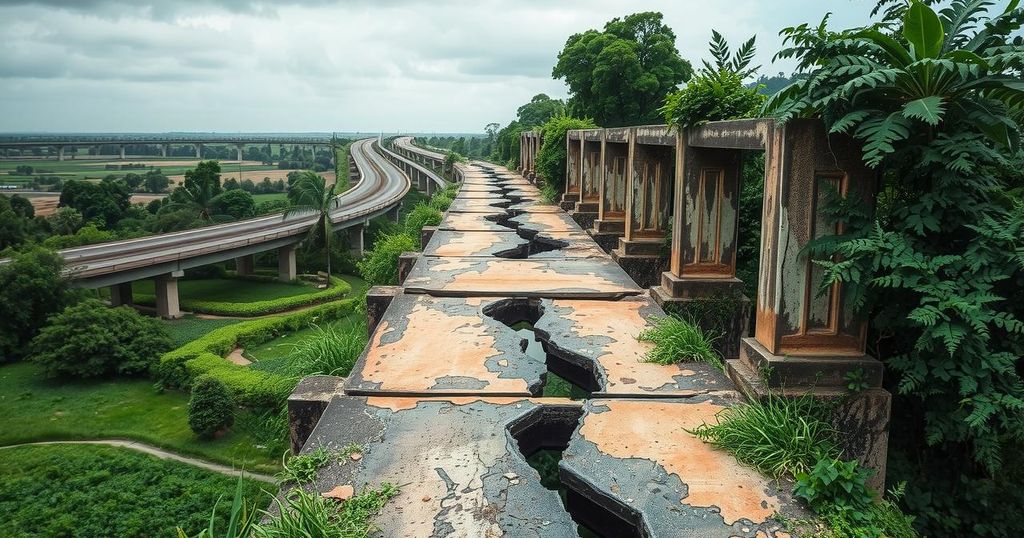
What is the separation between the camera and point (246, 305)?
31.0 m

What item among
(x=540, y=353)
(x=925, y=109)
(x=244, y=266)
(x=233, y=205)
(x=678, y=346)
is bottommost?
(x=244, y=266)

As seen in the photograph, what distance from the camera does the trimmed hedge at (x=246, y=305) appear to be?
99.8 ft

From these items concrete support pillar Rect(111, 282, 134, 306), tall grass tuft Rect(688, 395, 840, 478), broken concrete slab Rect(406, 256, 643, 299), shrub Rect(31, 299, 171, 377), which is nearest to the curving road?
concrete support pillar Rect(111, 282, 134, 306)

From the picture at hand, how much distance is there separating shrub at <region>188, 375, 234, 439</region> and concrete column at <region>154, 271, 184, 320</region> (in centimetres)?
1364

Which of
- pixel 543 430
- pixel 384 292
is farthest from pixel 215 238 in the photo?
pixel 543 430

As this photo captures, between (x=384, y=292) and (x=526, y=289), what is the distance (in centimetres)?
172

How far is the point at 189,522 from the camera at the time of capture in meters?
12.3

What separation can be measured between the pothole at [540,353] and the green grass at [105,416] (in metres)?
6.11

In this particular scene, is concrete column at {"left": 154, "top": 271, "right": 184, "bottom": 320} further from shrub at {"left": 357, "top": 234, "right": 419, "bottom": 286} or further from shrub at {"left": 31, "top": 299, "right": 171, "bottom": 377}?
shrub at {"left": 357, "top": 234, "right": 419, "bottom": 286}

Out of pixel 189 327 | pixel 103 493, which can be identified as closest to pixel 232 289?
pixel 189 327

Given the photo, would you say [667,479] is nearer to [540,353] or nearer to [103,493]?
[540,353]

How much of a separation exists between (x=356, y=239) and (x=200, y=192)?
1054cm

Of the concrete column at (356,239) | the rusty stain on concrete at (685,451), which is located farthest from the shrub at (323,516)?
the concrete column at (356,239)

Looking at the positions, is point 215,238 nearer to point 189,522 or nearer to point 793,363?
point 189,522
